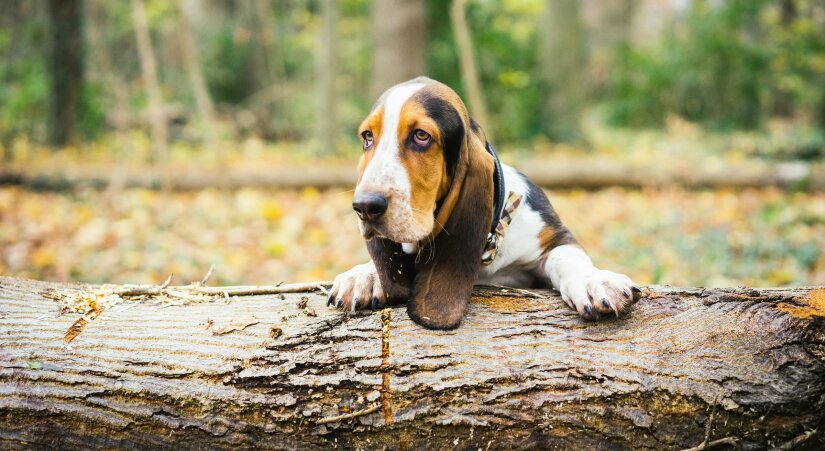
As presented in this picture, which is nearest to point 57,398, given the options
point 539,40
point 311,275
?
point 311,275

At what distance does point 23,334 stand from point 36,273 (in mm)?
3313

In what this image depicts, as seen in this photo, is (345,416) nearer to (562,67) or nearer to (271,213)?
(271,213)

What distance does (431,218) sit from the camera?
2.39 metres

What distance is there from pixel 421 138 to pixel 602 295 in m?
0.87

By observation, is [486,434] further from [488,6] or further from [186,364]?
[488,6]

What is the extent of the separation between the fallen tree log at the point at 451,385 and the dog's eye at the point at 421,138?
2.27 feet

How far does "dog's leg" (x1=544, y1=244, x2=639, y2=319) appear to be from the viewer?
2281mm

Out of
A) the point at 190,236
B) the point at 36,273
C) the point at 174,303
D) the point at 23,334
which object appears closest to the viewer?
the point at 23,334

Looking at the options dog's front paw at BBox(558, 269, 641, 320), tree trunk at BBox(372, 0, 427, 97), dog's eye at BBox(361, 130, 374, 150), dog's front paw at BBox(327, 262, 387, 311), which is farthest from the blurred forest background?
dog's eye at BBox(361, 130, 374, 150)

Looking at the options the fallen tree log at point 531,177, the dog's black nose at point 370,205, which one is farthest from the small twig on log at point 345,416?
the fallen tree log at point 531,177

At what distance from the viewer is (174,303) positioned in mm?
2602

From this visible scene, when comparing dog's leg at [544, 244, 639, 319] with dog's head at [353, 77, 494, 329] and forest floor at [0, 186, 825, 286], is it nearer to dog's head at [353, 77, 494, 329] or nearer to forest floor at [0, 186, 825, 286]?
dog's head at [353, 77, 494, 329]

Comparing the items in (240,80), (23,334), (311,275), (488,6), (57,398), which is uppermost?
(488,6)

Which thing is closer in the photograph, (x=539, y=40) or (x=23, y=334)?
(x=23, y=334)
